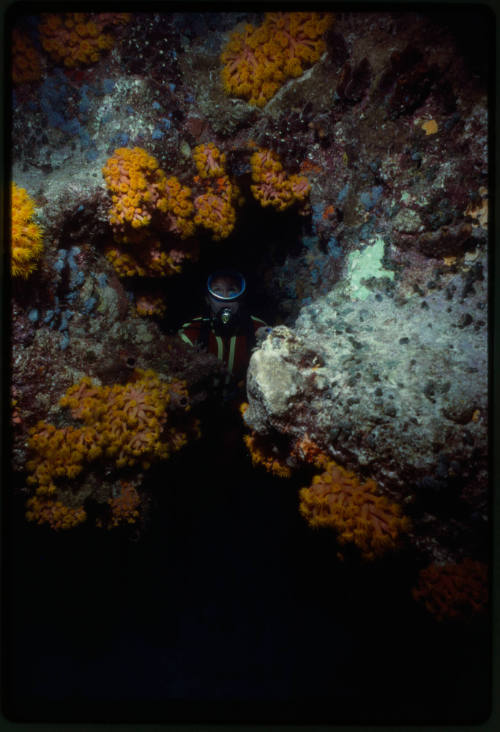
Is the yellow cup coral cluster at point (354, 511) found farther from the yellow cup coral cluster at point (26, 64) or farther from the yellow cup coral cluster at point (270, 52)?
the yellow cup coral cluster at point (26, 64)

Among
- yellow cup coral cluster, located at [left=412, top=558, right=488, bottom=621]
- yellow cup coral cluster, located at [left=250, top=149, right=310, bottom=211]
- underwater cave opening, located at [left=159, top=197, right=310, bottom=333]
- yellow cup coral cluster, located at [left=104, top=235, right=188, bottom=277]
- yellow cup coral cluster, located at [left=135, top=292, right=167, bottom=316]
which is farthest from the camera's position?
underwater cave opening, located at [left=159, top=197, right=310, bottom=333]

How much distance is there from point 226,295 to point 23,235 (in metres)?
1.97

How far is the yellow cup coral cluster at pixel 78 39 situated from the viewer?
2836 mm

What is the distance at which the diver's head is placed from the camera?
3.83 metres

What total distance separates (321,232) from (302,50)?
1.35 meters

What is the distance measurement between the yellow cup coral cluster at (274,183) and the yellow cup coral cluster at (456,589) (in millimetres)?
2961

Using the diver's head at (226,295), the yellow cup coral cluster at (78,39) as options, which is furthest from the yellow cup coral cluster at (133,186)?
the diver's head at (226,295)

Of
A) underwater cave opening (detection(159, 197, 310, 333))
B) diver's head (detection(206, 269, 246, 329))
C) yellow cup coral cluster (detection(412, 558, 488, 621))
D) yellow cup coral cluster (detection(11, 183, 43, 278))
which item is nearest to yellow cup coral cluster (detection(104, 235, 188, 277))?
underwater cave opening (detection(159, 197, 310, 333))

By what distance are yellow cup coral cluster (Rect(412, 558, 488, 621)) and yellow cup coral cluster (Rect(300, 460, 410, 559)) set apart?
36cm

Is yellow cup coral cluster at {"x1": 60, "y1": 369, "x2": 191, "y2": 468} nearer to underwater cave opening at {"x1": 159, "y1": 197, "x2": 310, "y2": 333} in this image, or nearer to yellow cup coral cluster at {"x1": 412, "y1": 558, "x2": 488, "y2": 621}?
underwater cave opening at {"x1": 159, "y1": 197, "x2": 310, "y2": 333}

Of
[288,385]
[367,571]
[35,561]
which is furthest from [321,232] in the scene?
[35,561]

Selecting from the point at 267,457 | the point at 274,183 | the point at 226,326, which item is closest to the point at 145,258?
the point at 226,326

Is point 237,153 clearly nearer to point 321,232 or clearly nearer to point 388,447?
point 321,232

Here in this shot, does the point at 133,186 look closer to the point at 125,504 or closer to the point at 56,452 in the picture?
the point at 56,452
